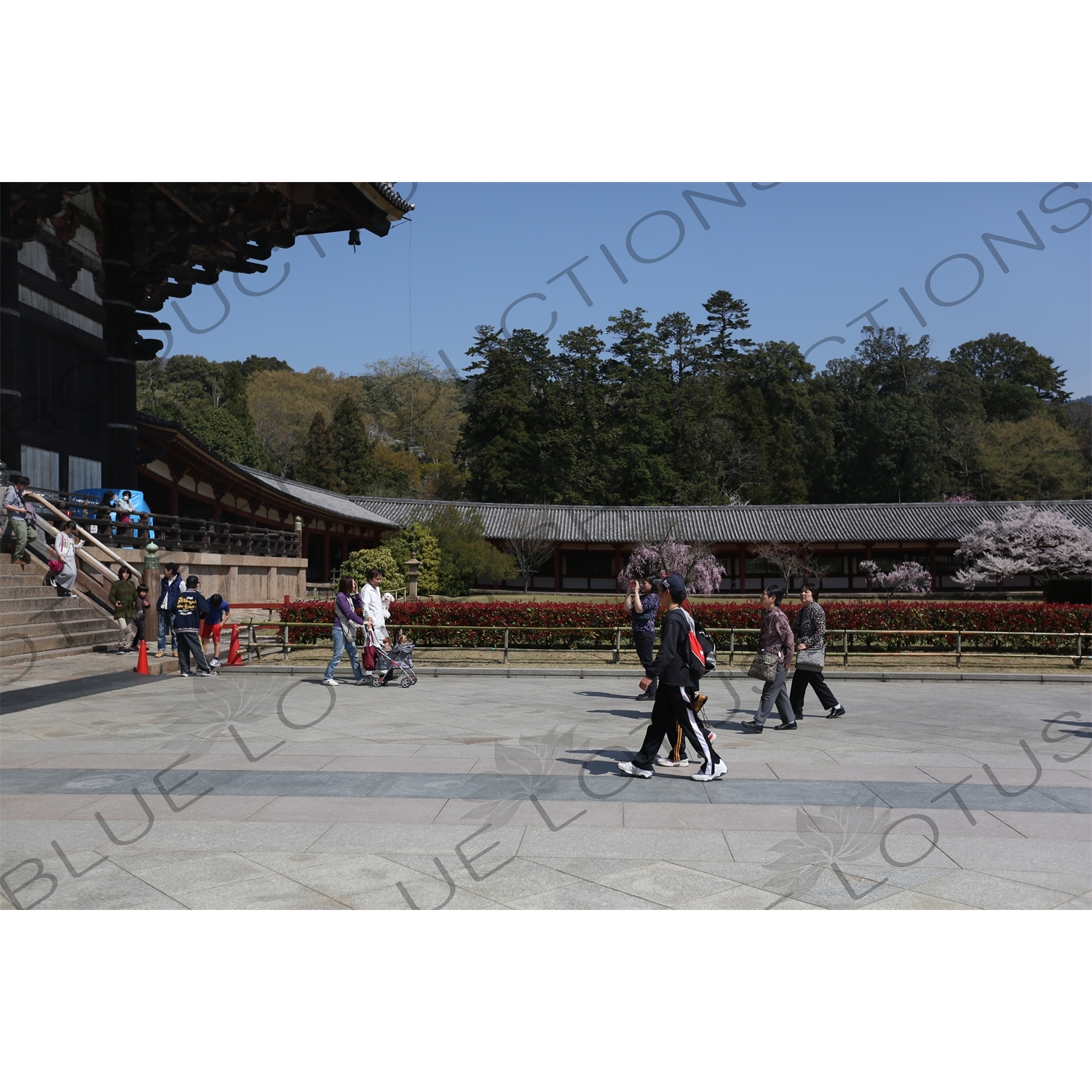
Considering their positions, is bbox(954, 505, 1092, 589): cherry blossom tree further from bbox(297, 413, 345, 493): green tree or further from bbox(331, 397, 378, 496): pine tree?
bbox(297, 413, 345, 493): green tree

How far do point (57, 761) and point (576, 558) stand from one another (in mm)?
38484

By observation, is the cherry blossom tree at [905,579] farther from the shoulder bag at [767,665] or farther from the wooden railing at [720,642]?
the shoulder bag at [767,665]

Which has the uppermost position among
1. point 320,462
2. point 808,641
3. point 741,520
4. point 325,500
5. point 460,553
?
point 320,462

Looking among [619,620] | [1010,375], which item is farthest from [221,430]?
[1010,375]

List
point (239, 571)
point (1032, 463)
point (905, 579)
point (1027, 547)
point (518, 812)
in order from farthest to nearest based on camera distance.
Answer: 1. point (1032, 463)
2. point (905, 579)
3. point (1027, 547)
4. point (239, 571)
5. point (518, 812)

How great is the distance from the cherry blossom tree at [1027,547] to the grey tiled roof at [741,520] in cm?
163

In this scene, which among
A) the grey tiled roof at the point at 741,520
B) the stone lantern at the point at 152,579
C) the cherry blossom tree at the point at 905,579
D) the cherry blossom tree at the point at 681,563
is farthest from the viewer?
the grey tiled roof at the point at 741,520

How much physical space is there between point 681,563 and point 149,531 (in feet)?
87.3

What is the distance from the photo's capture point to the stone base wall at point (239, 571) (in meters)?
18.6

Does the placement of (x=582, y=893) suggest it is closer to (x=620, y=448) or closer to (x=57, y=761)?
(x=57, y=761)

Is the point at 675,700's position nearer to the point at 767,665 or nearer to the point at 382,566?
the point at 767,665

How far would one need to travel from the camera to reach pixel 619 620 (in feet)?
61.2

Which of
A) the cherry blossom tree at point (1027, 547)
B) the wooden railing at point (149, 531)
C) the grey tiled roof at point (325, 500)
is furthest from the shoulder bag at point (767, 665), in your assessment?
the cherry blossom tree at point (1027, 547)

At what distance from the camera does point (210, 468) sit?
26375 millimetres
